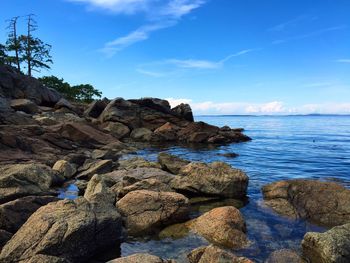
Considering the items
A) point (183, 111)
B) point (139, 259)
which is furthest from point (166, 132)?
point (139, 259)

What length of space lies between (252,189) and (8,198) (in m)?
11.8

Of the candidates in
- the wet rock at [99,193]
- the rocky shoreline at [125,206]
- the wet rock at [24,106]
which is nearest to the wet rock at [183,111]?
the wet rock at [24,106]

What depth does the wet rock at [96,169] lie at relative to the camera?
19359 mm

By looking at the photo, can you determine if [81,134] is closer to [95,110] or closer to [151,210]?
[151,210]

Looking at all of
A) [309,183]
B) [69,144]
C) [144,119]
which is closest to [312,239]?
[309,183]

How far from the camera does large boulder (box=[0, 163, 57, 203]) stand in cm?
1269

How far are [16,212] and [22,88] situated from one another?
138 ft

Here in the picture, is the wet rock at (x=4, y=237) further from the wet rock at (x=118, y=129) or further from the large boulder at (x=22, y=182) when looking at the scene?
the wet rock at (x=118, y=129)

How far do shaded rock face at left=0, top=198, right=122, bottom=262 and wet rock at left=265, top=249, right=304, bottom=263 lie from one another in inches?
184

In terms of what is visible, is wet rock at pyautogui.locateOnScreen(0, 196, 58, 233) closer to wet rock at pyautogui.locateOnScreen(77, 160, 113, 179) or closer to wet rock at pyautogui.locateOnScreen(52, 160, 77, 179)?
wet rock at pyautogui.locateOnScreen(77, 160, 113, 179)

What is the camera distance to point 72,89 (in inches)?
3014

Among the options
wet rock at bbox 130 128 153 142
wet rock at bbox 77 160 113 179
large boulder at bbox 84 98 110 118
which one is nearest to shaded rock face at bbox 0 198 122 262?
wet rock at bbox 77 160 113 179

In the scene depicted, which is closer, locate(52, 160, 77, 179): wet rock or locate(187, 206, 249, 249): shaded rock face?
locate(187, 206, 249, 249): shaded rock face

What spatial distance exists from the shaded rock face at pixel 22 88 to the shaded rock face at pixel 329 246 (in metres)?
42.5
